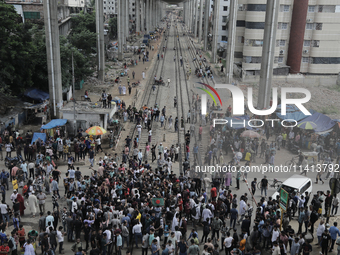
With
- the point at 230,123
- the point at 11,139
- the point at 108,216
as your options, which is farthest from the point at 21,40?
the point at 108,216

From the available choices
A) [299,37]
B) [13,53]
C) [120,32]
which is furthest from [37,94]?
[299,37]

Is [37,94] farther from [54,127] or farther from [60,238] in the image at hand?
[60,238]

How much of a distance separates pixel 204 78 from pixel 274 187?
1326 inches

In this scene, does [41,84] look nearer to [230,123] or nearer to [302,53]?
[230,123]

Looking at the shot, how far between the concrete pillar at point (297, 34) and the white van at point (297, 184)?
3935cm

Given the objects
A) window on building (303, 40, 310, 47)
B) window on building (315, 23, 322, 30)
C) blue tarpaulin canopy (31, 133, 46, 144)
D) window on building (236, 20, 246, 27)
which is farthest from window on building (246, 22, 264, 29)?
blue tarpaulin canopy (31, 133, 46, 144)

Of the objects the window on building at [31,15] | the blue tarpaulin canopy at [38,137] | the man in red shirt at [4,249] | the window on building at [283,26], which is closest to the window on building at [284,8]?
the window on building at [283,26]

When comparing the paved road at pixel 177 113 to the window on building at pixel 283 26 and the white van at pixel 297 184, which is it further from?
the window on building at pixel 283 26

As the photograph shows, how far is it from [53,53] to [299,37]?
1423 inches

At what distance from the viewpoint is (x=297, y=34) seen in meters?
54.1

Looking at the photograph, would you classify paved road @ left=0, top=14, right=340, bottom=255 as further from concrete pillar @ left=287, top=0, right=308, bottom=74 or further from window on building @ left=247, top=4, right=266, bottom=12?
concrete pillar @ left=287, top=0, right=308, bottom=74

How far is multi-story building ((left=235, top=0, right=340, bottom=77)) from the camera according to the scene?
53.0 m

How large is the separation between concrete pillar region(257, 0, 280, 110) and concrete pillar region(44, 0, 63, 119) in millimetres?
16828

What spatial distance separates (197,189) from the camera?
19.4 metres
